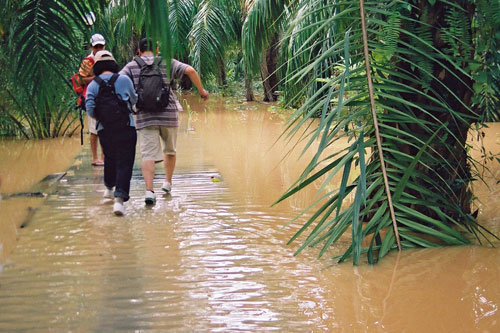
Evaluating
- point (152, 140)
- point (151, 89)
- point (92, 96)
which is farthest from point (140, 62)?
point (152, 140)

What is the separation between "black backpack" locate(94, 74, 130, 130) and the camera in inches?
272

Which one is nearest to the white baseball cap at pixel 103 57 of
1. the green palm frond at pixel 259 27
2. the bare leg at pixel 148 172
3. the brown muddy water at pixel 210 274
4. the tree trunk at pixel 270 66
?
the bare leg at pixel 148 172

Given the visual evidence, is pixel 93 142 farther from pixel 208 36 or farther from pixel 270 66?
pixel 270 66

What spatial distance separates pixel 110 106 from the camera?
6934mm

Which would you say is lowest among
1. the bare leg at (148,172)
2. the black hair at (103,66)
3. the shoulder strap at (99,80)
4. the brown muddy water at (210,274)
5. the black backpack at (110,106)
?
the brown muddy water at (210,274)

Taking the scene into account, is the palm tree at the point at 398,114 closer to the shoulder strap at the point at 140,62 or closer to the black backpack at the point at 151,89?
the black backpack at the point at 151,89

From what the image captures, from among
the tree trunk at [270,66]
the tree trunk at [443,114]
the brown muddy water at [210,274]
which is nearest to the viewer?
the brown muddy water at [210,274]

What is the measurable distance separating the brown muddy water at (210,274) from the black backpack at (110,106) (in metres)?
0.93

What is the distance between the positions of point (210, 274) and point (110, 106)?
8.75 ft

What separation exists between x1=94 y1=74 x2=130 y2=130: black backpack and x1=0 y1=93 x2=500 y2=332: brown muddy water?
0.93m

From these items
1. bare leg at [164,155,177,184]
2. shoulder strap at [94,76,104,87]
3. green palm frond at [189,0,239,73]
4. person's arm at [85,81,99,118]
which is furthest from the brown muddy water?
green palm frond at [189,0,239,73]

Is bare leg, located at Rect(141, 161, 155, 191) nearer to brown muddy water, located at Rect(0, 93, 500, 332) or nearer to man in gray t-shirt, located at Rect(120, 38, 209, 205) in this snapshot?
man in gray t-shirt, located at Rect(120, 38, 209, 205)

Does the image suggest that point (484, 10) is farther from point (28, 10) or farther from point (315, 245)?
point (28, 10)

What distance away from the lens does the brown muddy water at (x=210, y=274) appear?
4.11 metres
